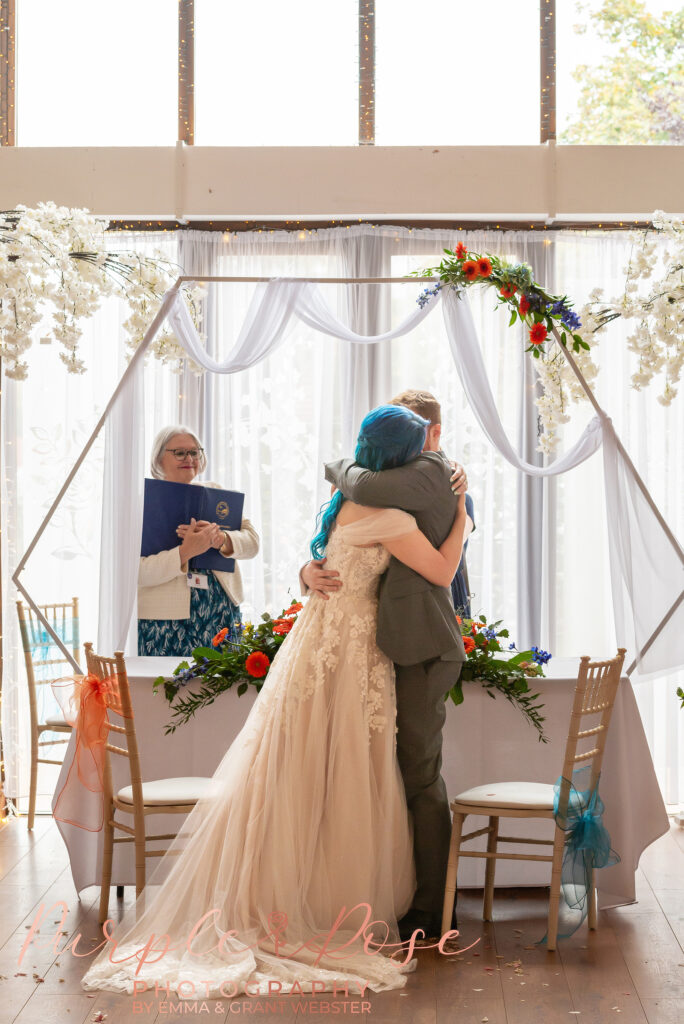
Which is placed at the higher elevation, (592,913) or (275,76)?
(275,76)

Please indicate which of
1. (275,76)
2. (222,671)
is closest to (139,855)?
(222,671)

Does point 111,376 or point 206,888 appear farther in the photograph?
point 111,376

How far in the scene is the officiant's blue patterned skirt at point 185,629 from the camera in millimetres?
4484

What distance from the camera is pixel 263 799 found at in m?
3.37

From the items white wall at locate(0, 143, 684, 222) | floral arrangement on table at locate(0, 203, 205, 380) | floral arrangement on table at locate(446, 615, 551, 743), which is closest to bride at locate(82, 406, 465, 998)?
floral arrangement on table at locate(446, 615, 551, 743)

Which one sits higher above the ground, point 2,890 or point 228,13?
point 228,13

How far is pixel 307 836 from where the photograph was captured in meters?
3.34

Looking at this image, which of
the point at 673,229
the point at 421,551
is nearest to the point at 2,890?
the point at 421,551

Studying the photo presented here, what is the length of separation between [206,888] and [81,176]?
12.2ft

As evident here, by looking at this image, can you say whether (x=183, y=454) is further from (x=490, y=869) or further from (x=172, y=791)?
(x=490, y=869)

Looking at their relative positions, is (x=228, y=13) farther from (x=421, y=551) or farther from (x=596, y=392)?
(x=421, y=551)

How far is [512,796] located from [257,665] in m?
0.99

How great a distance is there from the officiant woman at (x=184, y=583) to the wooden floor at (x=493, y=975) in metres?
1.03

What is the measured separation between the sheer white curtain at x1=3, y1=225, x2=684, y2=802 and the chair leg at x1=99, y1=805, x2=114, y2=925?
2101 millimetres
